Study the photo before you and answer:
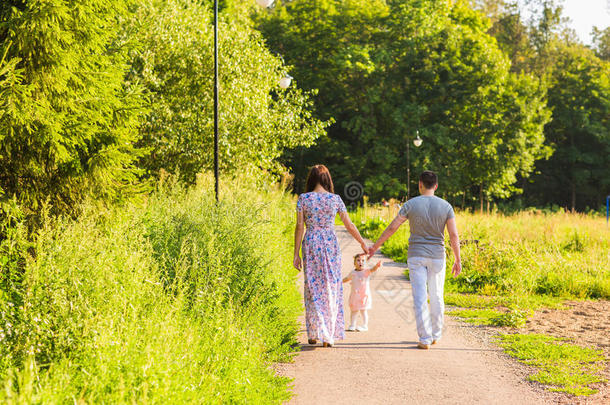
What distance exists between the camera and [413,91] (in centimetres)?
3862

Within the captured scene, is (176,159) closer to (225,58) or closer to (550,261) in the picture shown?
(225,58)

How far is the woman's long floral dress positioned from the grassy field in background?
6.66 ft

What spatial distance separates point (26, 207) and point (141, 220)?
1.67 metres

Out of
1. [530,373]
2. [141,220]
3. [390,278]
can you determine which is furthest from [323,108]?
[530,373]

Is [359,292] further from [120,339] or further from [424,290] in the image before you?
[120,339]

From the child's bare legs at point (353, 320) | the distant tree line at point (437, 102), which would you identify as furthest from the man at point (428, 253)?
the distant tree line at point (437, 102)

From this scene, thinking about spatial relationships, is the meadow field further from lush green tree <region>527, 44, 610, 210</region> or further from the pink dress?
lush green tree <region>527, 44, 610, 210</region>

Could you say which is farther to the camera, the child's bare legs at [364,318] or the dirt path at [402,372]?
the child's bare legs at [364,318]

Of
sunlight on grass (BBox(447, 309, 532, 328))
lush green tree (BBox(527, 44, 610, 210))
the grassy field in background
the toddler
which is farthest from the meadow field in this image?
lush green tree (BBox(527, 44, 610, 210))

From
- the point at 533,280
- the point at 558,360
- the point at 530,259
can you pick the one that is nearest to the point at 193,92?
the point at 530,259

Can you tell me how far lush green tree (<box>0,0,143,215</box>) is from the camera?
758 centimetres

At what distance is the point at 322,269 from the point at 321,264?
0.19 feet

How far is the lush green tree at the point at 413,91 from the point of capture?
3634 centimetres

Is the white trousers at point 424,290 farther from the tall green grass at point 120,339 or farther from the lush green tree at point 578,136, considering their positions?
the lush green tree at point 578,136
